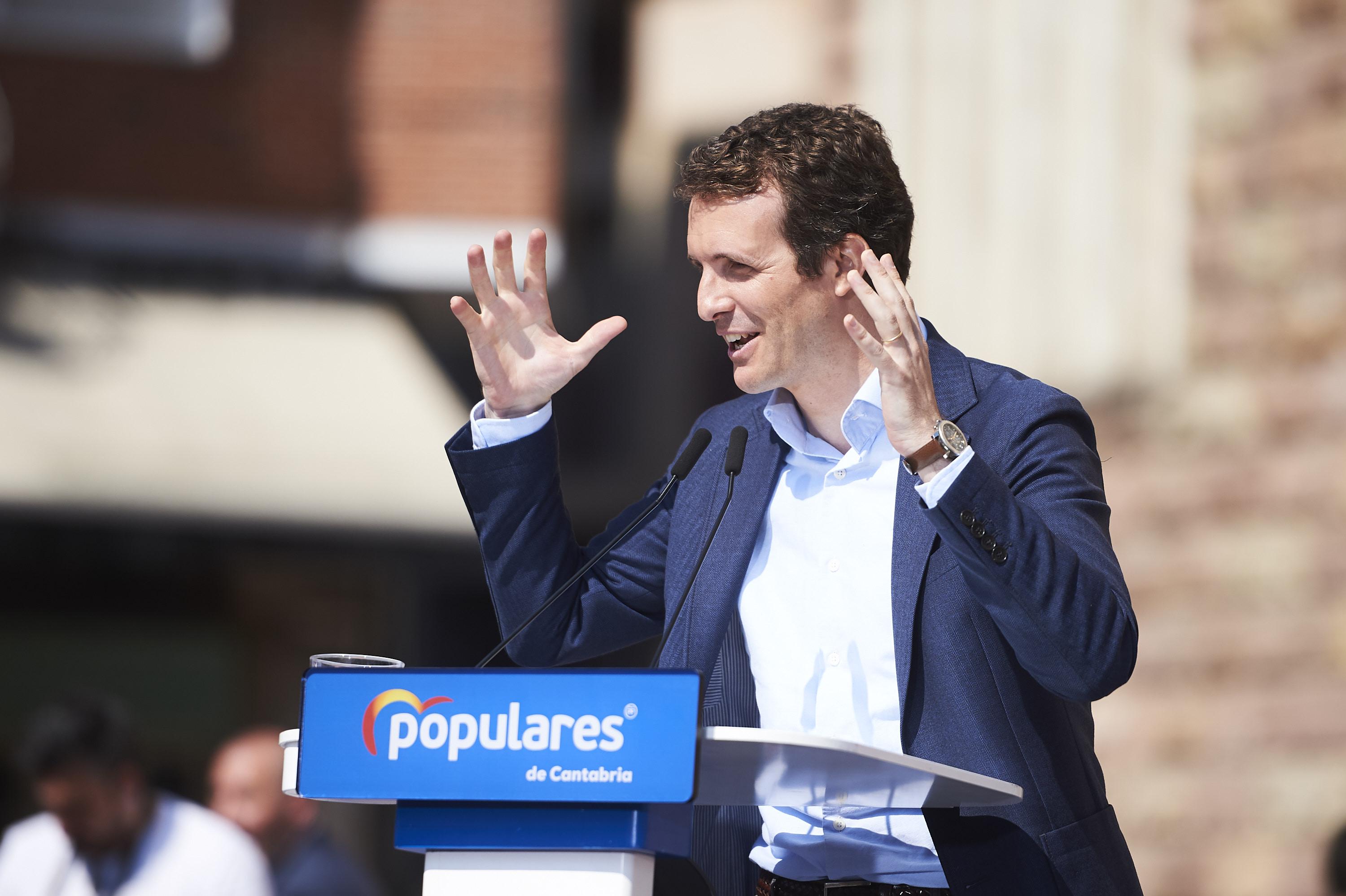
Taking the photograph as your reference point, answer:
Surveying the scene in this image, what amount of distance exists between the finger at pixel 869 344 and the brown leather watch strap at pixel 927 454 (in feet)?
0.41

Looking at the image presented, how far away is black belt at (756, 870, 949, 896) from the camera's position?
2281 millimetres

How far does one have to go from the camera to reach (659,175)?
9203 mm

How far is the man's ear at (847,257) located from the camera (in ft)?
9.09

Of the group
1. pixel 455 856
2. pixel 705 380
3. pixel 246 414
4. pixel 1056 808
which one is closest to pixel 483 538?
pixel 455 856

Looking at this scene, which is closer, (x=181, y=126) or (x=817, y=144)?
(x=817, y=144)

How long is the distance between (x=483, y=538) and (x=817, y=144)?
0.92 m

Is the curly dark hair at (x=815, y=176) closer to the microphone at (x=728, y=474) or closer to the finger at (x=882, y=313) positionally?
the microphone at (x=728, y=474)

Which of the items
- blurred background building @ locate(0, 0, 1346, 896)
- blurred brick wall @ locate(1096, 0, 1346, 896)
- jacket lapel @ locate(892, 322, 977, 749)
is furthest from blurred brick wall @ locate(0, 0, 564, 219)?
jacket lapel @ locate(892, 322, 977, 749)

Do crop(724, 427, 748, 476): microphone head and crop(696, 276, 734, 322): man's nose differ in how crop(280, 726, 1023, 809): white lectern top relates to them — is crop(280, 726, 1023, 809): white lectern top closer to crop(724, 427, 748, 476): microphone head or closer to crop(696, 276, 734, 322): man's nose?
crop(724, 427, 748, 476): microphone head

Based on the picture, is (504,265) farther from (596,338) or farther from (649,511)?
(649,511)

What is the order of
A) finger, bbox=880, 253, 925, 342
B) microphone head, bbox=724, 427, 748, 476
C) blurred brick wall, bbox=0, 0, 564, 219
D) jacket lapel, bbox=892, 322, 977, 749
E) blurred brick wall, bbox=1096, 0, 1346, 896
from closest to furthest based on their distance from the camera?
finger, bbox=880, 253, 925, 342
jacket lapel, bbox=892, 322, 977, 749
microphone head, bbox=724, 427, 748, 476
blurred brick wall, bbox=1096, 0, 1346, 896
blurred brick wall, bbox=0, 0, 564, 219

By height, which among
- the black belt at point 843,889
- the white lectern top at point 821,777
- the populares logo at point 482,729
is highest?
the populares logo at point 482,729

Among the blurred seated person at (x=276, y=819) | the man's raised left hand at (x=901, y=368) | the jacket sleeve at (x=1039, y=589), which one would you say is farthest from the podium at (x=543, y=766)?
the blurred seated person at (x=276, y=819)

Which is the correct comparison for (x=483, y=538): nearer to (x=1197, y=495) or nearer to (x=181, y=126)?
(x=1197, y=495)
